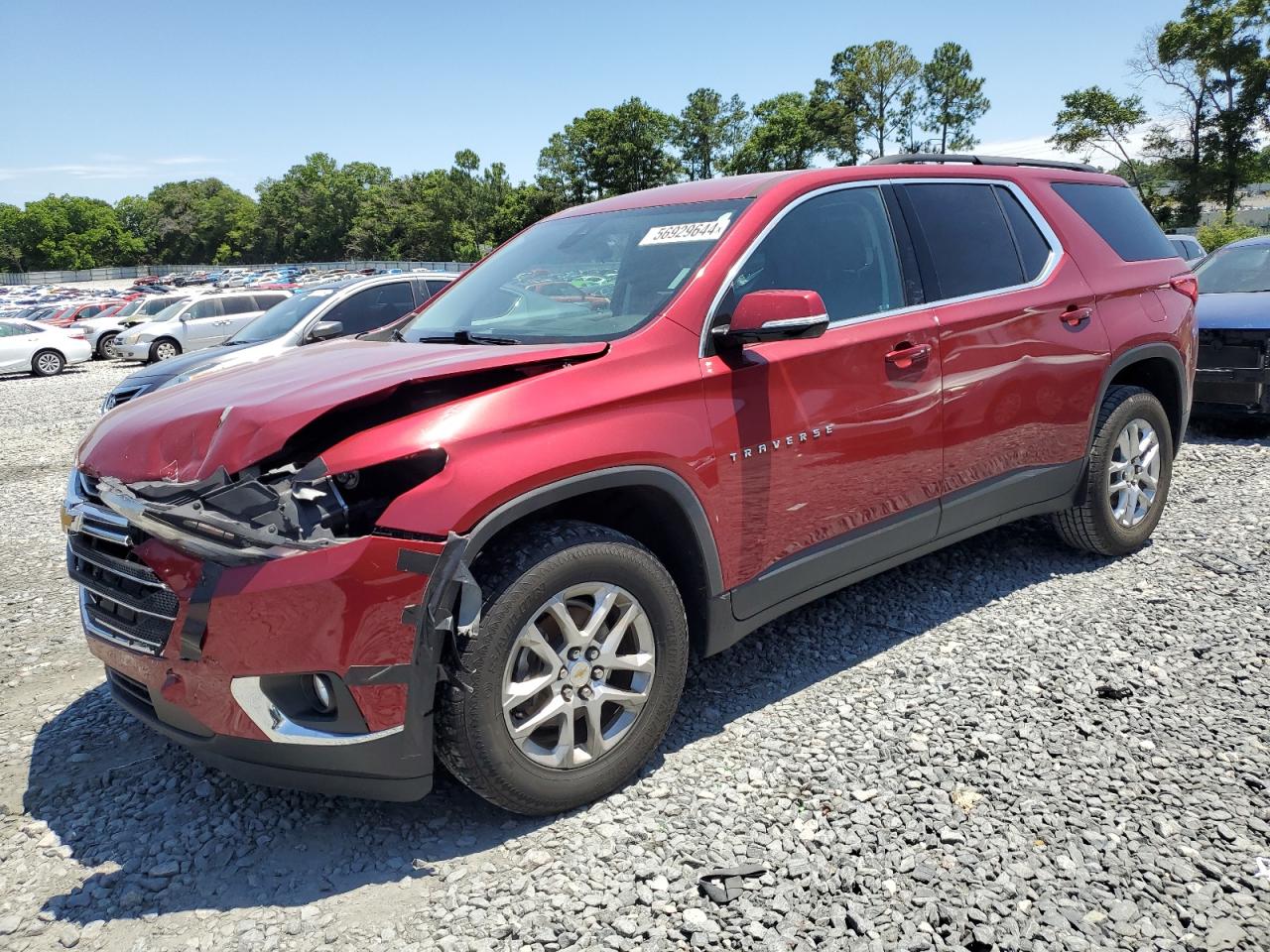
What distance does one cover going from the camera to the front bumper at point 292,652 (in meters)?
2.28

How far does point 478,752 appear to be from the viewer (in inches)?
98.2

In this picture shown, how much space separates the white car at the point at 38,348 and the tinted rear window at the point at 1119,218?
23477 mm

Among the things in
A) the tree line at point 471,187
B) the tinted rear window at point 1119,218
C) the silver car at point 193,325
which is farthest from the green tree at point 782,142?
the tinted rear window at point 1119,218

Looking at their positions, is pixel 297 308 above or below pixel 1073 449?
above

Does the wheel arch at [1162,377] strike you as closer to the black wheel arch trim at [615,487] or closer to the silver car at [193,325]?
the black wheel arch trim at [615,487]

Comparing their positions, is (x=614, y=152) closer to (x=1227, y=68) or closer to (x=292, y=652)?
(x=1227, y=68)

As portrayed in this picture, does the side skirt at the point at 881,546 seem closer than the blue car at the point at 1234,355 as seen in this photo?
Yes

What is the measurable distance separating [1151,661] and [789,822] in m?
1.88

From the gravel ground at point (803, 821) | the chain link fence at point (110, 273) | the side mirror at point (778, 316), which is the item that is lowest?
the gravel ground at point (803, 821)

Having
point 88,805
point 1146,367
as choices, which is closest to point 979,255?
point 1146,367

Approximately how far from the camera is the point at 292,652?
7.57 ft

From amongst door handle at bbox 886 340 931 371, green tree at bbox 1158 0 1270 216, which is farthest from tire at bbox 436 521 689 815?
green tree at bbox 1158 0 1270 216

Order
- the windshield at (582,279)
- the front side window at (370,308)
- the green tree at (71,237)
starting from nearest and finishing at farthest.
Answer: the windshield at (582,279) < the front side window at (370,308) < the green tree at (71,237)

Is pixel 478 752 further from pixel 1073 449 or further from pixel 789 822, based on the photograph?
pixel 1073 449
